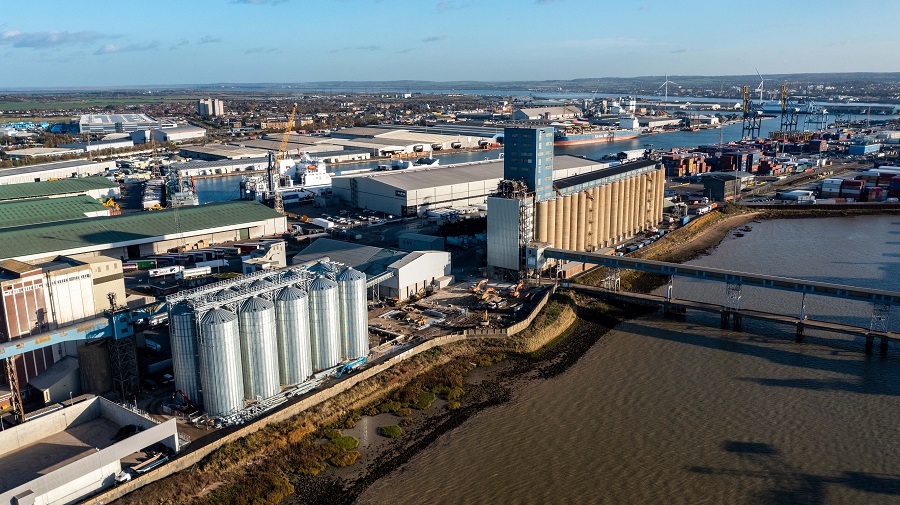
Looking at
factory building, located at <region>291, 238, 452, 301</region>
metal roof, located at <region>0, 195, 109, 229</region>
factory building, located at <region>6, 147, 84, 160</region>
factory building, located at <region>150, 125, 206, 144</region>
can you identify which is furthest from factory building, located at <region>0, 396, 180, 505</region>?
factory building, located at <region>150, 125, 206, 144</region>

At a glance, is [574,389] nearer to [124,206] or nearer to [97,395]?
[97,395]

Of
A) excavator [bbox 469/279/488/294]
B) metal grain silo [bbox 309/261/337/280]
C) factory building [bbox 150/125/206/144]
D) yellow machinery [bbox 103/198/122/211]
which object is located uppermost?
factory building [bbox 150/125/206/144]

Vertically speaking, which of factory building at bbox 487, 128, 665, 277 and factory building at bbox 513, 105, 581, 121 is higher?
factory building at bbox 513, 105, 581, 121

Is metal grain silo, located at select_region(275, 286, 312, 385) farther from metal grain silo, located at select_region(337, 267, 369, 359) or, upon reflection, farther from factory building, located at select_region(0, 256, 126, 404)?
factory building, located at select_region(0, 256, 126, 404)

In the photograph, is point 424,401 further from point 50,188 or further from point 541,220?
point 50,188

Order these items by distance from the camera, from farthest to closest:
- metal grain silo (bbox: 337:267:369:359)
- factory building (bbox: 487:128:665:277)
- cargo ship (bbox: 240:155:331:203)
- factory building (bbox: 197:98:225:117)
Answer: factory building (bbox: 197:98:225:117), cargo ship (bbox: 240:155:331:203), factory building (bbox: 487:128:665:277), metal grain silo (bbox: 337:267:369:359)

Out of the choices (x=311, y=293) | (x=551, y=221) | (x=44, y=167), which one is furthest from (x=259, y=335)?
(x=44, y=167)

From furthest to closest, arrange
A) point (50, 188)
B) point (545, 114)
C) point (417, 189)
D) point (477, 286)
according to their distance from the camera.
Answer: point (545, 114) → point (50, 188) → point (417, 189) → point (477, 286)

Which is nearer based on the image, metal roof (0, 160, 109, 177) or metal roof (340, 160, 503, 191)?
metal roof (340, 160, 503, 191)

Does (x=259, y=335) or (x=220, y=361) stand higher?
(x=259, y=335)
